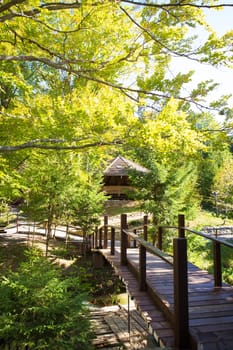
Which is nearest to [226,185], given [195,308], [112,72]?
[112,72]

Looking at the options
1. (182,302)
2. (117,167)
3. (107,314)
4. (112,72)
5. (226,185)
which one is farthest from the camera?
(226,185)

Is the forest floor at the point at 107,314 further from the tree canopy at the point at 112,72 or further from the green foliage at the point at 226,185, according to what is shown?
the green foliage at the point at 226,185

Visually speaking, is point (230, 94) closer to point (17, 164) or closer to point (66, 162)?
point (17, 164)

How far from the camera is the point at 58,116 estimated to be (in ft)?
18.6

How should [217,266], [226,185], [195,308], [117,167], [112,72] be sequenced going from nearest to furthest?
[195,308]
[217,266]
[112,72]
[117,167]
[226,185]

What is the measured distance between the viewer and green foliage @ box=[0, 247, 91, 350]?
3688 mm

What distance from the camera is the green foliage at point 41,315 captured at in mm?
3688

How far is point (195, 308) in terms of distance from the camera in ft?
10.2

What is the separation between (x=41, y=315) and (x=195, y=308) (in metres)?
2.20

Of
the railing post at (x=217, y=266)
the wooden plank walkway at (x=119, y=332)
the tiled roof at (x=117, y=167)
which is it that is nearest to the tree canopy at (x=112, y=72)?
the railing post at (x=217, y=266)

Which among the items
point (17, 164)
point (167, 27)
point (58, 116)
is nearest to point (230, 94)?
point (167, 27)

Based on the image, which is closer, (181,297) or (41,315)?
(181,297)

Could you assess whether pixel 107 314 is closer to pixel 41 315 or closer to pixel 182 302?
pixel 41 315

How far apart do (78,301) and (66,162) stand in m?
6.98
